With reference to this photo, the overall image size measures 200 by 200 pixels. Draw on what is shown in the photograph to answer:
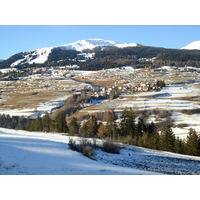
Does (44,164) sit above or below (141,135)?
above

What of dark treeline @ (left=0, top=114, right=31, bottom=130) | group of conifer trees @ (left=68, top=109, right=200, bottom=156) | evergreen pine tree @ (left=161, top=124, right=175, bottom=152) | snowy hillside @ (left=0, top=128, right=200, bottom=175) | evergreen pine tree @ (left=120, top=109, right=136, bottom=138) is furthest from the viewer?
dark treeline @ (left=0, top=114, right=31, bottom=130)

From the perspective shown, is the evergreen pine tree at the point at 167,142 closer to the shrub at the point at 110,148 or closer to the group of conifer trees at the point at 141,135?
the group of conifer trees at the point at 141,135

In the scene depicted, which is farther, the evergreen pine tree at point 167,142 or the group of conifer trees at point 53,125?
the group of conifer trees at point 53,125

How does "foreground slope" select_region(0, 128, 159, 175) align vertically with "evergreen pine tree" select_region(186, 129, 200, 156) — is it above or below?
above

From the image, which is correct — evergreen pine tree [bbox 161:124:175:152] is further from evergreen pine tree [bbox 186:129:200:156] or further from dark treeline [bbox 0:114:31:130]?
dark treeline [bbox 0:114:31:130]

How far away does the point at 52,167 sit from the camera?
11328 millimetres

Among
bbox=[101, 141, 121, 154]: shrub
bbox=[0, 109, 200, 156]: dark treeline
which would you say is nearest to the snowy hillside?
bbox=[101, 141, 121, 154]: shrub

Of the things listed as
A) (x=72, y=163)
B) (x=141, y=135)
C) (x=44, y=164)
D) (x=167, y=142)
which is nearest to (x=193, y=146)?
(x=167, y=142)


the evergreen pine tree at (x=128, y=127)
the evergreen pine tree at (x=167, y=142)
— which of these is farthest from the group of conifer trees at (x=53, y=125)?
the evergreen pine tree at (x=167, y=142)

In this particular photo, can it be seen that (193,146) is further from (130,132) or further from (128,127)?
(128,127)

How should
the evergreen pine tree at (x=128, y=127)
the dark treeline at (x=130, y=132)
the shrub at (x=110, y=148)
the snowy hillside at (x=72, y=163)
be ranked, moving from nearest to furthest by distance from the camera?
the snowy hillside at (x=72, y=163) → the shrub at (x=110, y=148) → the dark treeline at (x=130, y=132) → the evergreen pine tree at (x=128, y=127)

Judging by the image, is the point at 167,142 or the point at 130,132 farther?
the point at 130,132

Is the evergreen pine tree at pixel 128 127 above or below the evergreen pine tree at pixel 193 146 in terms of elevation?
above

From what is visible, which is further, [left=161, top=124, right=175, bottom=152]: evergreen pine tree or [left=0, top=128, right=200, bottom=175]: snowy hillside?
[left=161, top=124, right=175, bottom=152]: evergreen pine tree
